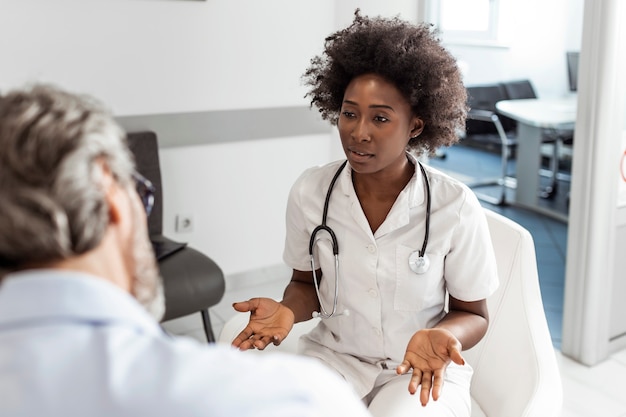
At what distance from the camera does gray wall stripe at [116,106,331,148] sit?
3100mm

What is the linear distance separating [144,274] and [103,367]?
0.18 m

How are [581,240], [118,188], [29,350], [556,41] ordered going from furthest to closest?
[556,41], [581,240], [118,188], [29,350]

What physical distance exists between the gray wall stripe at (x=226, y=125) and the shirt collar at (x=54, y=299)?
2.39 meters

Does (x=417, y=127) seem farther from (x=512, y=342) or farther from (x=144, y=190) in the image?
(x=144, y=190)

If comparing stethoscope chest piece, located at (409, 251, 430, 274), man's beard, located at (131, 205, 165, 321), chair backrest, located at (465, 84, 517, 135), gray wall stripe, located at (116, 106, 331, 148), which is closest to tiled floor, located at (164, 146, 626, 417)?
chair backrest, located at (465, 84, 517, 135)

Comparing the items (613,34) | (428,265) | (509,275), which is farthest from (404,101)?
(613,34)

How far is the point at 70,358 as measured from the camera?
0.59 m

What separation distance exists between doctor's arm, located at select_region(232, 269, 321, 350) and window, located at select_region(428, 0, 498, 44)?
2347 millimetres

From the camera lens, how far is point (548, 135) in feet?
15.6

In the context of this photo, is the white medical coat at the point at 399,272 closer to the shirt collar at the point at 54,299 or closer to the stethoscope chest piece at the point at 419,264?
the stethoscope chest piece at the point at 419,264

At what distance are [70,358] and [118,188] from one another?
0.59 ft

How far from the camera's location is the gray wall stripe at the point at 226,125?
3.10 m

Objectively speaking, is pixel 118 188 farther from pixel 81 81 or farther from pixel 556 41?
pixel 556 41

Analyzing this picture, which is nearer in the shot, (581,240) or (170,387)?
(170,387)
